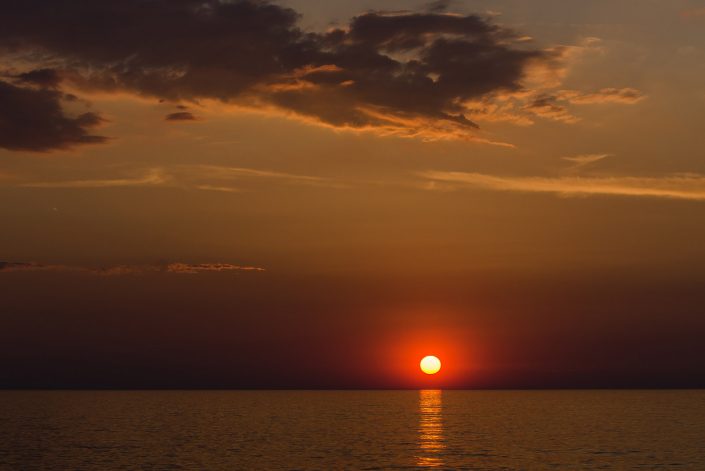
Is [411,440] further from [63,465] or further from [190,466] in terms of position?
[63,465]

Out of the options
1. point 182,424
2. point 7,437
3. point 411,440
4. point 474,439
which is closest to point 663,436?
point 474,439

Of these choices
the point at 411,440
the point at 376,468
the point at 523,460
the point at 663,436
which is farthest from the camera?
the point at 663,436

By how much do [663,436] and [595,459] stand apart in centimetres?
4636

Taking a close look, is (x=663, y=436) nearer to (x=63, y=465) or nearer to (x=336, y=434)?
(x=336, y=434)

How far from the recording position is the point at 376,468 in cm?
8869

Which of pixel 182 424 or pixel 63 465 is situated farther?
pixel 182 424

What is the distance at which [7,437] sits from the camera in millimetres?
136375

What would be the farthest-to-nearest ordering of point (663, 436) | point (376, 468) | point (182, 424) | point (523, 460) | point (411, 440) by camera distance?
point (182, 424), point (663, 436), point (411, 440), point (523, 460), point (376, 468)

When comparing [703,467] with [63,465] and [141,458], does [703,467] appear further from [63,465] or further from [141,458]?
[63,465]

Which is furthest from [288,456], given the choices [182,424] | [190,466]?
[182,424]

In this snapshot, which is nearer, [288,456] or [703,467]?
[703,467]

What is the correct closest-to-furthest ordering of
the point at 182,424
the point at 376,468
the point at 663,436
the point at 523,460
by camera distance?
the point at 376,468
the point at 523,460
the point at 663,436
the point at 182,424

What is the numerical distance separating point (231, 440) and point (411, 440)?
1052 inches

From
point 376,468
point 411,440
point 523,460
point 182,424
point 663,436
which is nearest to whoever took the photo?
point 376,468
